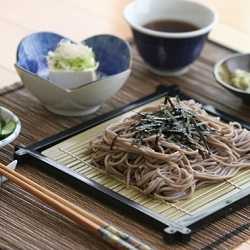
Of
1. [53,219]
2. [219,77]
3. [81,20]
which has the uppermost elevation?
[219,77]

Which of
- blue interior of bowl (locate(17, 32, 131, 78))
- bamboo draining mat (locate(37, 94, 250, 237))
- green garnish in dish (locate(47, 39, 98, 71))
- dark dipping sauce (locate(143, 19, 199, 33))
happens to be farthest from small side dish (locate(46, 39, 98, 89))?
dark dipping sauce (locate(143, 19, 199, 33))

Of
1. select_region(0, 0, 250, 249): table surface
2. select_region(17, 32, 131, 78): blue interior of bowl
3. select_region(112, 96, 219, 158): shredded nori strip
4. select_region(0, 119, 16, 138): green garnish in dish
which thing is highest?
select_region(112, 96, 219, 158): shredded nori strip

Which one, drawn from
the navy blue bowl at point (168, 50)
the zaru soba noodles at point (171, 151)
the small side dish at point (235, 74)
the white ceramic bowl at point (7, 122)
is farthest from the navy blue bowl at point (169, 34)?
the white ceramic bowl at point (7, 122)

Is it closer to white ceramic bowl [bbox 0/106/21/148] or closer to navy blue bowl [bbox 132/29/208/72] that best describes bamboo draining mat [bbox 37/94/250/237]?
white ceramic bowl [bbox 0/106/21/148]

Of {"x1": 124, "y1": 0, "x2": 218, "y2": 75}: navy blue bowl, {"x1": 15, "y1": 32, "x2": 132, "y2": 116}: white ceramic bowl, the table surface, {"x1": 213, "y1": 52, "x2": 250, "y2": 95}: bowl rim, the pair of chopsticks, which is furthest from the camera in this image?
the table surface

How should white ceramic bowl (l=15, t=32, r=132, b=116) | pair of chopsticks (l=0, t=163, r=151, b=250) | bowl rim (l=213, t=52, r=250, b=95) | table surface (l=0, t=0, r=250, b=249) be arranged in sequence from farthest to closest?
table surface (l=0, t=0, r=250, b=249)
bowl rim (l=213, t=52, r=250, b=95)
white ceramic bowl (l=15, t=32, r=132, b=116)
pair of chopsticks (l=0, t=163, r=151, b=250)

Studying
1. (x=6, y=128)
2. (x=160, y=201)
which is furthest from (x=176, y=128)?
(x=6, y=128)

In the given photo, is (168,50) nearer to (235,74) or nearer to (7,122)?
(235,74)
